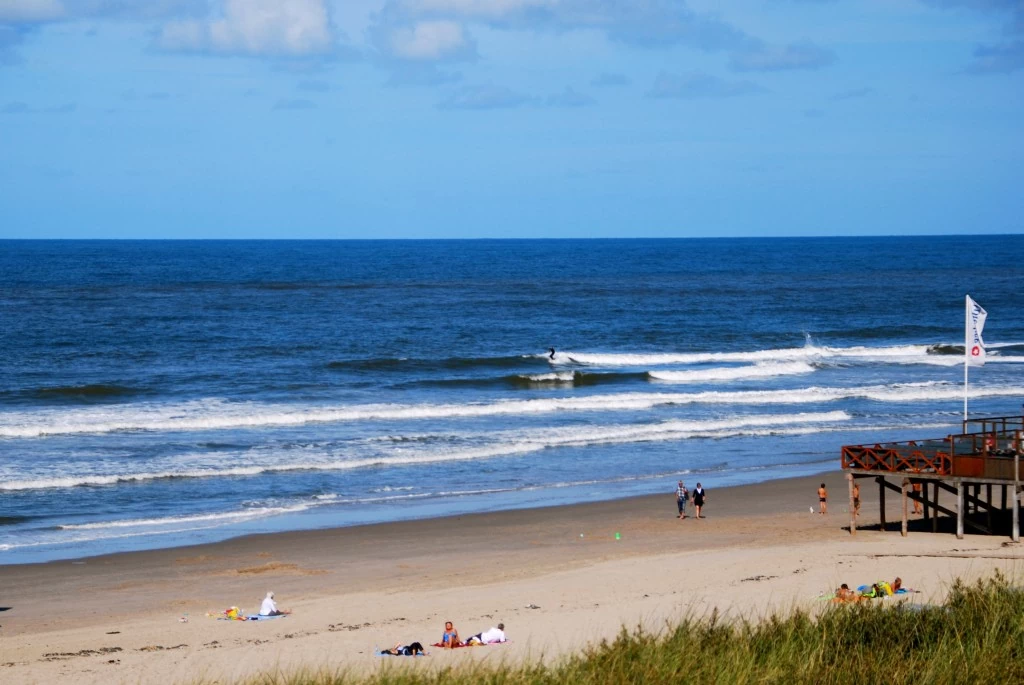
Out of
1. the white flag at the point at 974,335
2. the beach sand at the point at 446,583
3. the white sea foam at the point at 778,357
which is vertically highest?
the white flag at the point at 974,335

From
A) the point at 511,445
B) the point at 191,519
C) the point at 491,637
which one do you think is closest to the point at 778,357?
the point at 511,445

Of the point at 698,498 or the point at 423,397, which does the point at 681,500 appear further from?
the point at 423,397

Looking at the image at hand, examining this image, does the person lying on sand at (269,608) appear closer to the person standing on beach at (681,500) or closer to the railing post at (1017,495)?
the person standing on beach at (681,500)

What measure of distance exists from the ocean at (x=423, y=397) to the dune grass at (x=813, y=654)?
15.3m

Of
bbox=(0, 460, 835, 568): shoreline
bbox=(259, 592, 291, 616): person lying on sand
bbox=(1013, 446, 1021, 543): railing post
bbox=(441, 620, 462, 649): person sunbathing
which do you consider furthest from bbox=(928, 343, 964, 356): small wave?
bbox=(441, 620, 462, 649): person sunbathing

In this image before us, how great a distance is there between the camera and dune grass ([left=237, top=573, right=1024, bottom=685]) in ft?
37.7

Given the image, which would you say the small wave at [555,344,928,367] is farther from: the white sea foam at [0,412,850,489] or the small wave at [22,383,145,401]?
the small wave at [22,383,145,401]

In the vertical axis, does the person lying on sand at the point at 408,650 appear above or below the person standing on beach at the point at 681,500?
below

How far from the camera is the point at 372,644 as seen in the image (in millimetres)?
17938

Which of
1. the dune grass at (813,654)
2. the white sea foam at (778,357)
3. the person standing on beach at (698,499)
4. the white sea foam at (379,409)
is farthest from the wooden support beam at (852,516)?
the white sea foam at (778,357)

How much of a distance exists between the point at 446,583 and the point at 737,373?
35362 mm

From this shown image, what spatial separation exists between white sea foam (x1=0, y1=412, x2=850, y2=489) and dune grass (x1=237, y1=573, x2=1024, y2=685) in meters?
19.0

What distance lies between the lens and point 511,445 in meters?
37.5

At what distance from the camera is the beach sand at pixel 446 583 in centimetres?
1756
